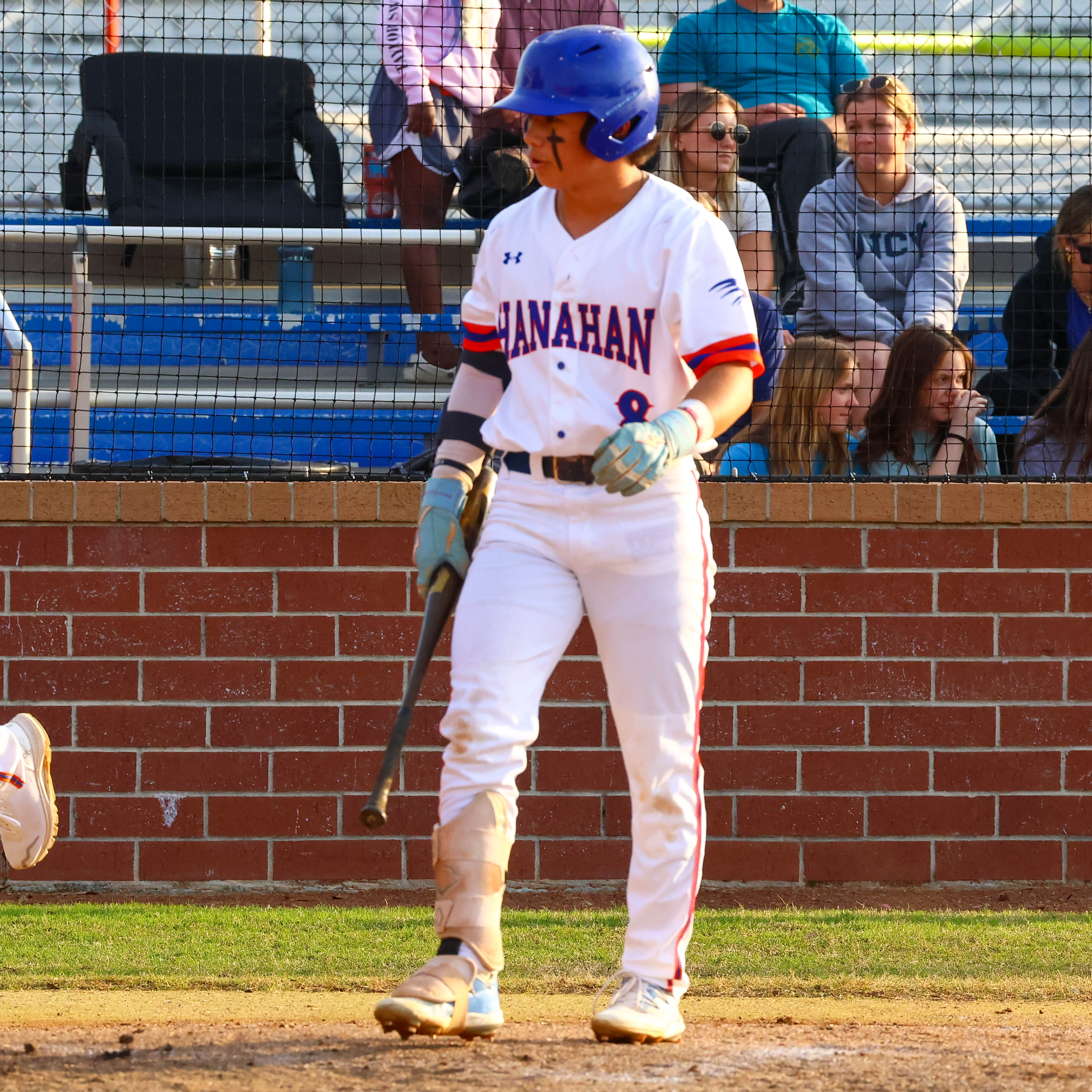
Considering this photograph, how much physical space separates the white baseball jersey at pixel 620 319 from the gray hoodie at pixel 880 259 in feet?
9.45

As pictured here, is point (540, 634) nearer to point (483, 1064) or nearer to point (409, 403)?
point (483, 1064)

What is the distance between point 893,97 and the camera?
19.6ft

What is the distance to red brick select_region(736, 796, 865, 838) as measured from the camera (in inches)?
205

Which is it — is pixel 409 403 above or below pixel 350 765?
above

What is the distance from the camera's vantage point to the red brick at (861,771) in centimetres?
521

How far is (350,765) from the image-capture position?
5199 millimetres

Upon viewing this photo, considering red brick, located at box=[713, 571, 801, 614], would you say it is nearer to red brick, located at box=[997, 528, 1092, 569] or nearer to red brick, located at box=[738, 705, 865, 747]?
red brick, located at box=[738, 705, 865, 747]

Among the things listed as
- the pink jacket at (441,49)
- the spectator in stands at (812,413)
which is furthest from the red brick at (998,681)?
the pink jacket at (441,49)

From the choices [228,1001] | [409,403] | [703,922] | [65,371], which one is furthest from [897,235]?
[228,1001]

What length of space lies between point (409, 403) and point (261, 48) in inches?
84.8

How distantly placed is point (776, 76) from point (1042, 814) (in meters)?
3.67

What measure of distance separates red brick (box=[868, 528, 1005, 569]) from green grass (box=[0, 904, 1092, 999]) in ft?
3.75

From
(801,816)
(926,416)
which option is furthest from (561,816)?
(926,416)

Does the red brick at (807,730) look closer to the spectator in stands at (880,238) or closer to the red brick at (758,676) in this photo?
the red brick at (758,676)
